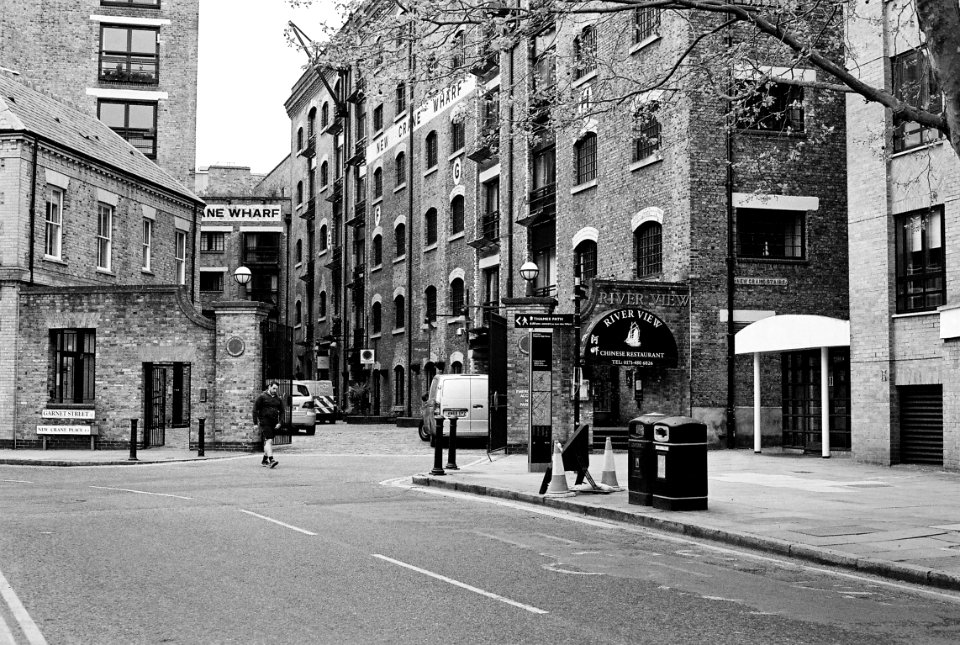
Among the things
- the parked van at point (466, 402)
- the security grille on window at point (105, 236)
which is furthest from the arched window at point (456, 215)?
the security grille on window at point (105, 236)

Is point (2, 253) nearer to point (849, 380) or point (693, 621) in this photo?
point (849, 380)

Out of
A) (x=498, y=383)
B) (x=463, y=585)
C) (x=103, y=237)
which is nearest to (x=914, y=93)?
(x=498, y=383)

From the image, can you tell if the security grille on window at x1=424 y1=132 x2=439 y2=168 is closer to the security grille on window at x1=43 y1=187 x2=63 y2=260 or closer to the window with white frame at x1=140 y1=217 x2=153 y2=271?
the window with white frame at x1=140 y1=217 x2=153 y2=271

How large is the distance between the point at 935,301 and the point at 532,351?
7557 mm

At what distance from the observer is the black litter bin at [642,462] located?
529 inches

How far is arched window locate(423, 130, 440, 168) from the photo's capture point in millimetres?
41344

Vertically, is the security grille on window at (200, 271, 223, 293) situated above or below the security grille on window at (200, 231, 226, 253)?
below

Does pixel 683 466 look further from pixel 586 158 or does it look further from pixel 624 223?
pixel 586 158

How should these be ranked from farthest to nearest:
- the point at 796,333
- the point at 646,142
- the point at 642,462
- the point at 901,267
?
1. the point at 646,142
2. the point at 796,333
3. the point at 901,267
4. the point at 642,462

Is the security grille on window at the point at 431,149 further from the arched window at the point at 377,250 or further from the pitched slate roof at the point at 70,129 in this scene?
the pitched slate roof at the point at 70,129

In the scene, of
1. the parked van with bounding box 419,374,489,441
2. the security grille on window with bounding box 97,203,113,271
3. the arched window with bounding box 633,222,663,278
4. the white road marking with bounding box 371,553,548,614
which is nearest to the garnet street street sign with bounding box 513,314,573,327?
the arched window with bounding box 633,222,663,278

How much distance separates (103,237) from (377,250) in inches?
703

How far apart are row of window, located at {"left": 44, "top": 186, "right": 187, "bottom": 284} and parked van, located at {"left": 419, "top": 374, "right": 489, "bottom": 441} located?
36.4ft

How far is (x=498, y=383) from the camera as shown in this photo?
23562 mm
